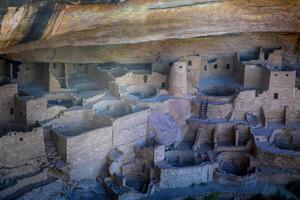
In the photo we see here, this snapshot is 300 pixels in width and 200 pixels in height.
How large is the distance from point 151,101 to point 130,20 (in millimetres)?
3505

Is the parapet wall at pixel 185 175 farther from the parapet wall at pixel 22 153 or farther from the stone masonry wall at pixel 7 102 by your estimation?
the stone masonry wall at pixel 7 102

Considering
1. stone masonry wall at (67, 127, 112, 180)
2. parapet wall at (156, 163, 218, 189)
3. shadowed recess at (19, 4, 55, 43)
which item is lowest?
parapet wall at (156, 163, 218, 189)

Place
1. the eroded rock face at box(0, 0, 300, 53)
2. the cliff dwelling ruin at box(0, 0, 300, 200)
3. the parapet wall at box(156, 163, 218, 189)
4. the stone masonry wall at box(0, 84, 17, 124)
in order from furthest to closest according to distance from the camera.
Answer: the parapet wall at box(156, 163, 218, 189) → the stone masonry wall at box(0, 84, 17, 124) → the cliff dwelling ruin at box(0, 0, 300, 200) → the eroded rock face at box(0, 0, 300, 53)

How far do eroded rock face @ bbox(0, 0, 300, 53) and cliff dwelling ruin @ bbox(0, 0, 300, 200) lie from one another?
5cm

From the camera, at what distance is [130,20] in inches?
575

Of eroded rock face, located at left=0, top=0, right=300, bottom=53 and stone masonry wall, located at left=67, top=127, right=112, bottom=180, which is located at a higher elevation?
eroded rock face, located at left=0, top=0, right=300, bottom=53

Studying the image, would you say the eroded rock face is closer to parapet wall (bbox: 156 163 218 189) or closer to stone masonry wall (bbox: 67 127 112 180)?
stone masonry wall (bbox: 67 127 112 180)

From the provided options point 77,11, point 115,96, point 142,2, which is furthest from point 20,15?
point 115,96

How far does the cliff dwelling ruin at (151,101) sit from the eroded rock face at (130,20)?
48 mm

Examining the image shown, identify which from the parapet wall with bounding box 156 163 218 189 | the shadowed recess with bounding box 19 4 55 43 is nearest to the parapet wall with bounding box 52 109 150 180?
the parapet wall with bounding box 156 163 218 189

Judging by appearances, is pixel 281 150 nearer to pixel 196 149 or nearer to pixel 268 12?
pixel 196 149

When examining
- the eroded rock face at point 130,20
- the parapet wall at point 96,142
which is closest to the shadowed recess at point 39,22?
the eroded rock face at point 130,20

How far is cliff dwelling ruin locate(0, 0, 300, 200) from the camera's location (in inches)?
565

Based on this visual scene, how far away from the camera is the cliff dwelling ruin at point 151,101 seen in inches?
565
